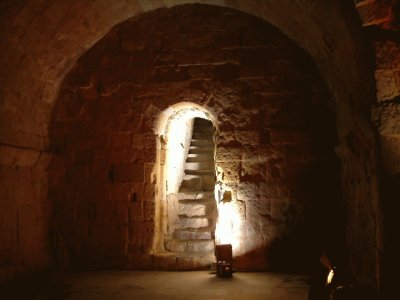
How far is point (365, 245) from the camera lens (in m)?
3.54

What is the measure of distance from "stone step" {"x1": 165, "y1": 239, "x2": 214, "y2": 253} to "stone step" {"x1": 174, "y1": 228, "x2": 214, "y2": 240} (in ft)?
0.79

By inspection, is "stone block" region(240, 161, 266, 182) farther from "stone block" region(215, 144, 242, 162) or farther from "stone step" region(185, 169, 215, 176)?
"stone step" region(185, 169, 215, 176)

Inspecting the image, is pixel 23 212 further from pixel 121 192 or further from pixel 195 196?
pixel 195 196

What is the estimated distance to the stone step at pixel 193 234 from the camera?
5.82m

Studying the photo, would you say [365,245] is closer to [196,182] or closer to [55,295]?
[55,295]

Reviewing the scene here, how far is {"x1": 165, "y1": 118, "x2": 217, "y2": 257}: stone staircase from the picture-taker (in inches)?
217

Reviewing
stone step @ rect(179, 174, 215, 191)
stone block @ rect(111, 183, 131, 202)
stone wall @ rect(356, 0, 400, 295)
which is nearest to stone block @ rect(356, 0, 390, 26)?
stone wall @ rect(356, 0, 400, 295)

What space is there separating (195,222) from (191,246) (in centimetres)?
70

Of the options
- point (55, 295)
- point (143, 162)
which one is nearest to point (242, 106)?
point (143, 162)

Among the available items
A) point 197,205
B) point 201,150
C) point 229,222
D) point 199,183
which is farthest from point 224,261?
point 201,150

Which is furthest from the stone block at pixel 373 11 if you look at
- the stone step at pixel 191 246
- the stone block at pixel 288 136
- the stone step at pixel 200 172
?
the stone step at pixel 200 172

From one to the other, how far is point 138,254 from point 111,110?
2.05 metres

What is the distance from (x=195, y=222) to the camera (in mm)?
6145

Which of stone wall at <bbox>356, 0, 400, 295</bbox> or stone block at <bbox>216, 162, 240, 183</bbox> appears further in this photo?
stone block at <bbox>216, 162, 240, 183</bbox>
